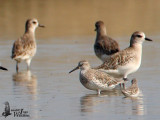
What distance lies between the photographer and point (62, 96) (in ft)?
42.9

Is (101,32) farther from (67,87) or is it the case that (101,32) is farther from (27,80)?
(67,87)

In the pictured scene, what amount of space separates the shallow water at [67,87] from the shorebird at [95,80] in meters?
0.18

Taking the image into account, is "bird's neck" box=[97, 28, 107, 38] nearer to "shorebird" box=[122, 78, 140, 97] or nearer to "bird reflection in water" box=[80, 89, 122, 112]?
"bird reflection in water" box=[80, 89, 122, 112]

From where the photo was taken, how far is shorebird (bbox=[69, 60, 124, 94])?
43.5 ft

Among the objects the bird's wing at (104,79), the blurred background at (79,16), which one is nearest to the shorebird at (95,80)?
the bird's wing at (104,79)

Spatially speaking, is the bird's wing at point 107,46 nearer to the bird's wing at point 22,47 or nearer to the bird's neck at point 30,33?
the bird's wing at point 22,47

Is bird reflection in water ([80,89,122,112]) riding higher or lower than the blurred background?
lower

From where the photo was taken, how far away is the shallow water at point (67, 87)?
37.1ft

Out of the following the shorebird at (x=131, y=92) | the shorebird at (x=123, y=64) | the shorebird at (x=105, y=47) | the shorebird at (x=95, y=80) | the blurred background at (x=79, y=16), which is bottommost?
the shorebird at (x=131, y=92)

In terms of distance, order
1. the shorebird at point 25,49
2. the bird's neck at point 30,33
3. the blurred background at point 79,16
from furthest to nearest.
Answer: the blurred background at point 79,16
the bird's neck at point 30,33
the shorebird at point 25,49

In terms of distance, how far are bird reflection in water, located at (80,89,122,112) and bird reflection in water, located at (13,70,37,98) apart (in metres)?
1.35

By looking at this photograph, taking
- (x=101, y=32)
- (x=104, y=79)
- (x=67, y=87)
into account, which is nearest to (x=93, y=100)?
(x=104, y=79)

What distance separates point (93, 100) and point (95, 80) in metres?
0.78

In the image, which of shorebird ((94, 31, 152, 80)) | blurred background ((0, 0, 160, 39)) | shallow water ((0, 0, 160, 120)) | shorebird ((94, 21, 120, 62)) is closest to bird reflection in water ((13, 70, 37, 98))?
shallow water ((0, 0, 160, 120))
